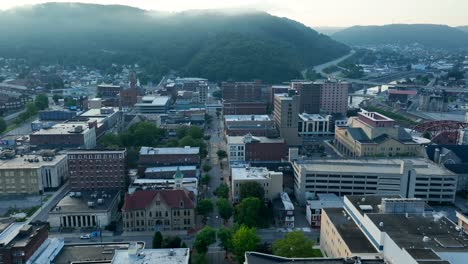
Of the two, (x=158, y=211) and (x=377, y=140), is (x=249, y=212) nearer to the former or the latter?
(x=158, y=211)

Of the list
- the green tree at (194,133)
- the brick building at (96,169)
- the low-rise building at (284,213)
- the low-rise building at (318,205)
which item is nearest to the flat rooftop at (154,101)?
the green tree at (194,133)

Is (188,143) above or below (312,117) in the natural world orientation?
below

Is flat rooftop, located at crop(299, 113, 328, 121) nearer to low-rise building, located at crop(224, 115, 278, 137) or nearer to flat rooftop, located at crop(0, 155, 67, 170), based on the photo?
low-rise building, located at crop(224, 115, 278, 137)

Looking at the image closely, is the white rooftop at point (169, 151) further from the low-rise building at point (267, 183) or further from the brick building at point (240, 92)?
the brick building at point (240, 92)

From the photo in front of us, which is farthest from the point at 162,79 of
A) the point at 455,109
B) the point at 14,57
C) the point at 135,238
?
the point at 135,238

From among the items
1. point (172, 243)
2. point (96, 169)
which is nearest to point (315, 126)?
point (96, 169)

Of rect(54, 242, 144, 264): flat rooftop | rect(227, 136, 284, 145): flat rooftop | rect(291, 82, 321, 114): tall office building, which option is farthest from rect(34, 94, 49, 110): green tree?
rect(54, 242, 144, 264): flat rooftop
